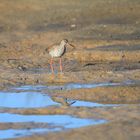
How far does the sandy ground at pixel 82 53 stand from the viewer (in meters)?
12.2

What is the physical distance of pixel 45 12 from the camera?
2823 cm

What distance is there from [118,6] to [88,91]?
46.6 feet

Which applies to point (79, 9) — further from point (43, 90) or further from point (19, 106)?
point (19, 106)

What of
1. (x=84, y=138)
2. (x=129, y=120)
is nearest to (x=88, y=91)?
(x=129, y=120)

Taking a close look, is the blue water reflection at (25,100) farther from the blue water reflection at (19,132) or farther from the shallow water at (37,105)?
the blue water reflection at (19,132)

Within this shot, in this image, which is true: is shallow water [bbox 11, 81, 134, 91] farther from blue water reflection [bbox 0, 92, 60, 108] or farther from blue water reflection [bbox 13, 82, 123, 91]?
blue water reflection [bbox 0, 92, 60, 108]

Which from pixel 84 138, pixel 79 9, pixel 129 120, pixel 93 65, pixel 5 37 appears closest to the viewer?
pixel 84 138

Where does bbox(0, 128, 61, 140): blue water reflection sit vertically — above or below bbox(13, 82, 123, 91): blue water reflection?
below

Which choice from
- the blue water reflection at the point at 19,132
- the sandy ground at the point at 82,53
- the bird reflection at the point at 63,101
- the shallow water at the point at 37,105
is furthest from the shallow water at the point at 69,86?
the blue water reflection at the point at 19,132

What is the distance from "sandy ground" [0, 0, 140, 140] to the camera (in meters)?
12.2

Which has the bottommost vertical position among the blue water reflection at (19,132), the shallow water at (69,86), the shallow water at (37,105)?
the blue water reflection at (19,132)

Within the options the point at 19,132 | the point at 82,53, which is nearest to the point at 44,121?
the point at 19,132

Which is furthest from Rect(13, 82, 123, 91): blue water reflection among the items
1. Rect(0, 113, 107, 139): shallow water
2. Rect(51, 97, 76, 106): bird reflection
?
Rect(0, 113, 107, 139): shallow water

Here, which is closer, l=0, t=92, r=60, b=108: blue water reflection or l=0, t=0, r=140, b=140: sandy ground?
l=0, t=0, r=140, b=140: sandy ground
